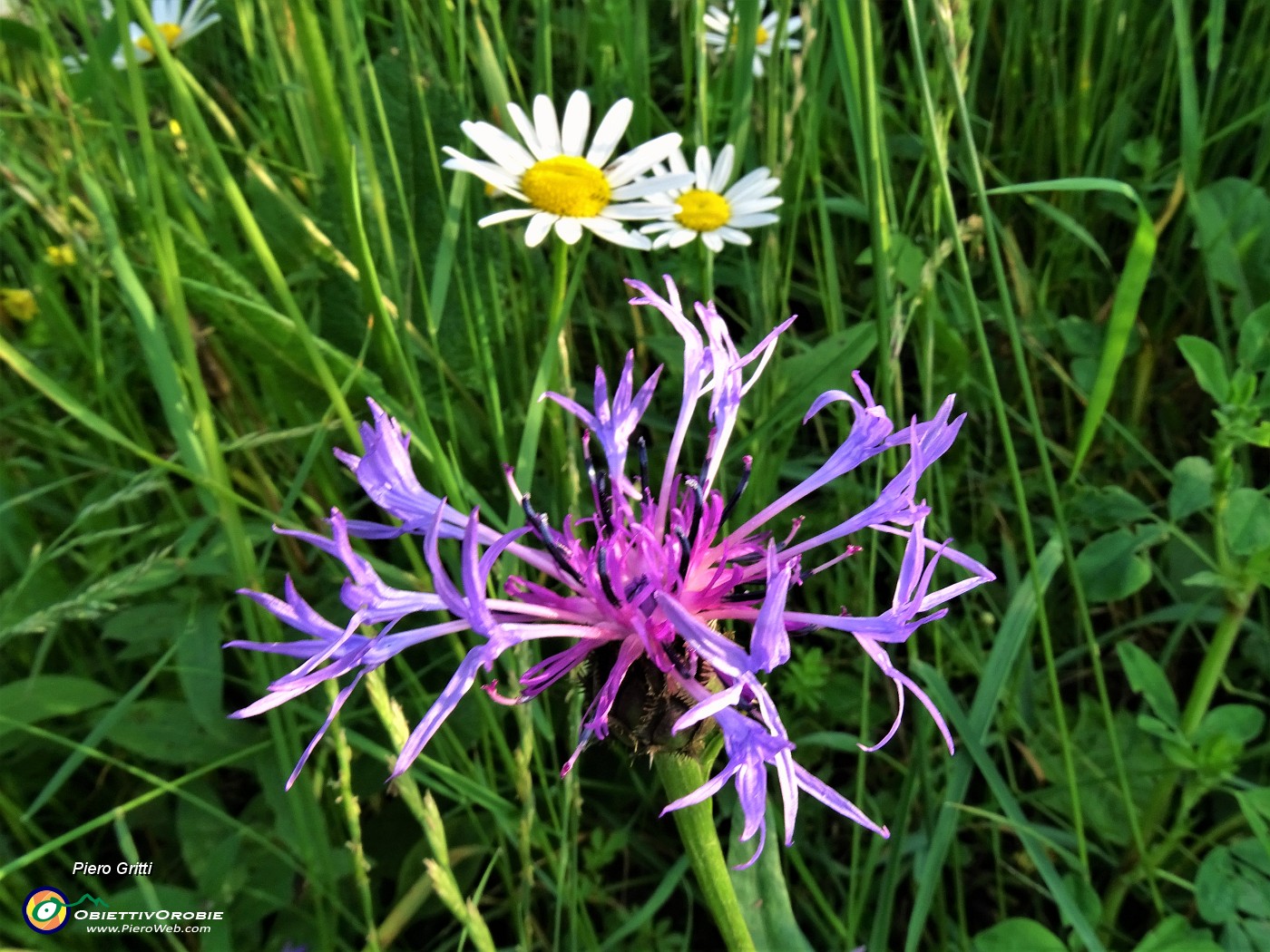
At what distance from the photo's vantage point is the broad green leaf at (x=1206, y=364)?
3.08 ft

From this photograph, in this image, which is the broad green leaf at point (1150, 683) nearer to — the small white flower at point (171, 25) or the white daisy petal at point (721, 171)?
the white daisy petal at point (721, 171)

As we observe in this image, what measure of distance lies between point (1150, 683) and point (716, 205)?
754 millimetres

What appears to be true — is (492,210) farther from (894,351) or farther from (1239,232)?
(1239,232)

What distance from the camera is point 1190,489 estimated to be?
957mm

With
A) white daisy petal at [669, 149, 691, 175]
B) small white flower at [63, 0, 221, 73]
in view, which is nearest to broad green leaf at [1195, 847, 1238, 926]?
white daisy petal at [669, 149, 691, 175]

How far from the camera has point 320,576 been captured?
4.05 ft

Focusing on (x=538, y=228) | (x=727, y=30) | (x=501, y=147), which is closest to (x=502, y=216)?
(x=538, y=228)

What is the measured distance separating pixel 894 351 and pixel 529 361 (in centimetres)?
58

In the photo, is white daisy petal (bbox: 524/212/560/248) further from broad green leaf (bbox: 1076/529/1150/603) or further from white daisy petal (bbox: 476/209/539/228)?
broad green leaf (bbox: 1076/529/1150/603)

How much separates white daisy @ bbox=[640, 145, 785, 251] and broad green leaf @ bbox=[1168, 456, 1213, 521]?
54cm

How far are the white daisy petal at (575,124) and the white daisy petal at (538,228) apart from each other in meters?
0.16

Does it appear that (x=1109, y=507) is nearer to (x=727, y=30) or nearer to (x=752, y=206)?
(x=752, y=206)

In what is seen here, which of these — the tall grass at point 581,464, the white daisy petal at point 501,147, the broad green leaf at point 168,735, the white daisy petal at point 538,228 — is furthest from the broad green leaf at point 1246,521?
the broad green leaf at point 168,735

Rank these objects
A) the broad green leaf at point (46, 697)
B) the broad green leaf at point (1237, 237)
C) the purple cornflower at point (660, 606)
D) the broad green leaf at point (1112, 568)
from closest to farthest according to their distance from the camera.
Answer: the purple cornflower at point (660, 606)
the broad green leaf at point (1112, 568)
the broad green leaf at point (46, 697)
the broad green leaf at point (1237, 237)
